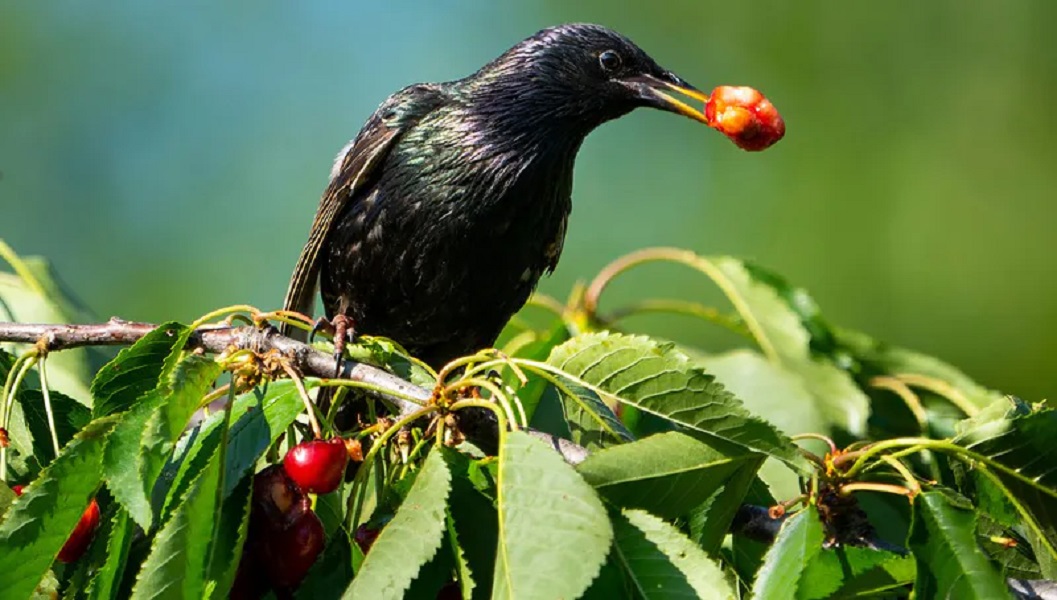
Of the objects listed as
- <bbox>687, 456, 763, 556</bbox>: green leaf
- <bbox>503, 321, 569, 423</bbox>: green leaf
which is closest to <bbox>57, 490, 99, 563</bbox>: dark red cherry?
<bbox>503, 321, 569, 423</bbox>: green leaf

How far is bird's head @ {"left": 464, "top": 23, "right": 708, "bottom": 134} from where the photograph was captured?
4.02m

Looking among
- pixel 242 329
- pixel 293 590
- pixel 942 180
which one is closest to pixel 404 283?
pixel 242 329

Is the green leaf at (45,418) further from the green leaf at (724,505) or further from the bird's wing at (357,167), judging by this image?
the bird's wing at (357,167)

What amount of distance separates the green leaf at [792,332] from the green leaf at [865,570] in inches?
39.3

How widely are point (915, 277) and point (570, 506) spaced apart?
5.63 metres

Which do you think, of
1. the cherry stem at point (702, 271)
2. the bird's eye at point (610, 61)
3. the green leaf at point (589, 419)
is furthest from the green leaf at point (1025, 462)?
the bird's eye at point (610, 61)

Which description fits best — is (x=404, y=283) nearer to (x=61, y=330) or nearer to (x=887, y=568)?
(x=61, y=330)

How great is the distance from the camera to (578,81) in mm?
4098

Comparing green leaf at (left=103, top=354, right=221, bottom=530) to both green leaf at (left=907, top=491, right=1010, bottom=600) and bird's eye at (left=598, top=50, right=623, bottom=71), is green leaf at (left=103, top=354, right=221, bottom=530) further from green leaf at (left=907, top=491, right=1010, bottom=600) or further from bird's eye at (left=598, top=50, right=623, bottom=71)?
bird's eye at (left=598, top=50, right=623, bottom=71)

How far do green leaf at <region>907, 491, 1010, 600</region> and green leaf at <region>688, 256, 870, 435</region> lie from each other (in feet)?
3.86

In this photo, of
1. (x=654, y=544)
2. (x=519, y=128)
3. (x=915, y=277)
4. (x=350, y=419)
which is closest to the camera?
(x=654, y=544)

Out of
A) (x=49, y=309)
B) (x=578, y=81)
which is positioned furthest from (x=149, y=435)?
(x=578, y=81)

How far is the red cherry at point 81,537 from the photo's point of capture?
2.10 meters

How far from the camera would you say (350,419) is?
3416mm
